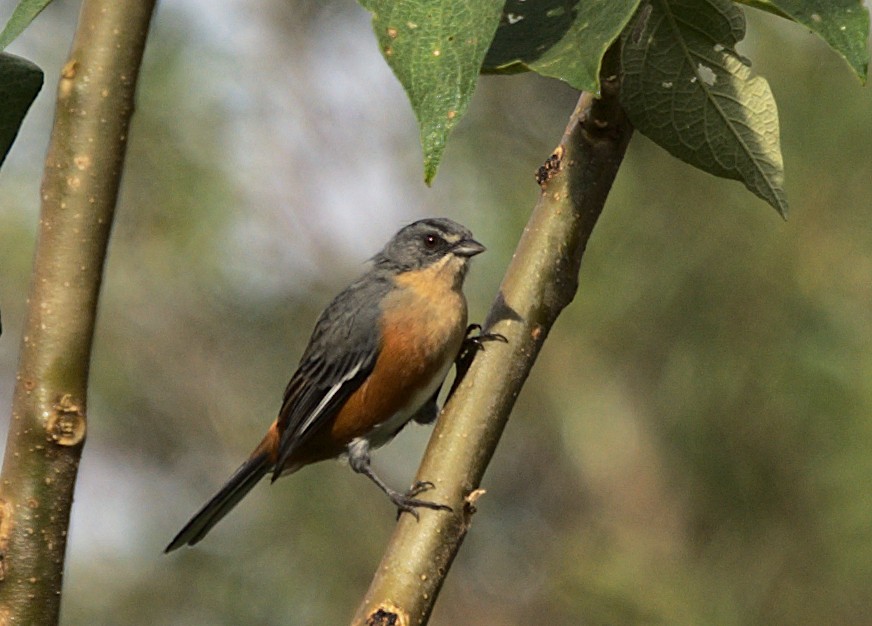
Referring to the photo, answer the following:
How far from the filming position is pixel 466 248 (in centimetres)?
421

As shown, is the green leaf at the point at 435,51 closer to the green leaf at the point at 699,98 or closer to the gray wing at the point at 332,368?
the green leaf at the point at 699,98

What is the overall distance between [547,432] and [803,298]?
1303 millimetres

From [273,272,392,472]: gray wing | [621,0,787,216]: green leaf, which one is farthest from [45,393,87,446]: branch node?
[273,272,392,472]: gray wing

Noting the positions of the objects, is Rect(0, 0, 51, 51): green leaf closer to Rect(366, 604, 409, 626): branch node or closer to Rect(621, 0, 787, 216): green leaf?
Rect(621, 0, 787, 216): green leaf

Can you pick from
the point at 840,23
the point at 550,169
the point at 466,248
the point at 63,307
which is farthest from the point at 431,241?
the point at 840,23

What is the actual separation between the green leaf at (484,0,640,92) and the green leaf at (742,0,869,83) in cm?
16

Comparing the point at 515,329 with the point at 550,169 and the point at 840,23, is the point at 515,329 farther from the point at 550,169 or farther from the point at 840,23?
the point at 840,23

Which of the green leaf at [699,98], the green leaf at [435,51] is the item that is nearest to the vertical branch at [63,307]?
the green leaf at [435,51]

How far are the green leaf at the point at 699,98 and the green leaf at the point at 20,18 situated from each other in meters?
0.70

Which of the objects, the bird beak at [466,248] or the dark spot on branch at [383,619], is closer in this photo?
the dark spot on branch at [383,619]

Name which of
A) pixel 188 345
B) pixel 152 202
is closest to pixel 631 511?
pixel 188 345

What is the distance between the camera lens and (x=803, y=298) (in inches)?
189

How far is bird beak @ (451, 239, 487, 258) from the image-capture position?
4176 millimetres

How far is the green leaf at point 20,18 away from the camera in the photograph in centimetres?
115
